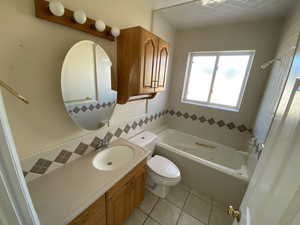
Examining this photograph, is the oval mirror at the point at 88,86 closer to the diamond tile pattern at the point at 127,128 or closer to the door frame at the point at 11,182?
the diamond tile pattern at the point at 127,128

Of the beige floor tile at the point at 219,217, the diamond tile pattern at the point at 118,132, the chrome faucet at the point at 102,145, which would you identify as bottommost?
the beige floor tile at the point at 219,217

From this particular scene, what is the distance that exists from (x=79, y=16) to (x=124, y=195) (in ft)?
5.03

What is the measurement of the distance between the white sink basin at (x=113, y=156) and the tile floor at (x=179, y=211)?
0.68 m

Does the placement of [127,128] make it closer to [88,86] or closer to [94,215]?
[88,86]

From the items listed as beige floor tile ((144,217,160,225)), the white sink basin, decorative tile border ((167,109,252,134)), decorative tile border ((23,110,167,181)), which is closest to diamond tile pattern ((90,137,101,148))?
decorative tile border ((23,110,167,181))

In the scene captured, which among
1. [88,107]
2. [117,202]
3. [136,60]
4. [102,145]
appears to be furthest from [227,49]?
[117,202]

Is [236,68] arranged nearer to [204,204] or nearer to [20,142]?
[204,204]

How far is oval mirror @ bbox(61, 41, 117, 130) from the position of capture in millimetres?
1006

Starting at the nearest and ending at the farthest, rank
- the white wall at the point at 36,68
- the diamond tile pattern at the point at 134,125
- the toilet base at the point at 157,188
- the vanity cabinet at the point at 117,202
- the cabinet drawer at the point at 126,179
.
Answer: the white wall at the point at 36,68, the vanity cabinet at the point at 117,202, the cabinet drawer at the point at 126,179, the toilet base at the point at 157,188, the diamond tile pattern at the point at 134,125

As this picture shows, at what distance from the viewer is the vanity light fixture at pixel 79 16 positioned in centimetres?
91

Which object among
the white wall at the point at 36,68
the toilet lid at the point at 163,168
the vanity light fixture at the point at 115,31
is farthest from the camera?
the toilet lid at the point at 163,168

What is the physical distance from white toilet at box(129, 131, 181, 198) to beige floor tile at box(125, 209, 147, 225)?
0.31m

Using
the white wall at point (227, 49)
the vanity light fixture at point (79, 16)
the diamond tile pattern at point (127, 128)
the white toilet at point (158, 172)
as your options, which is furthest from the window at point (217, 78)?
the vanity light fixture at point (79, 16)

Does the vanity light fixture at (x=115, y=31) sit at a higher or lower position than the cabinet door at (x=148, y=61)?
higher
